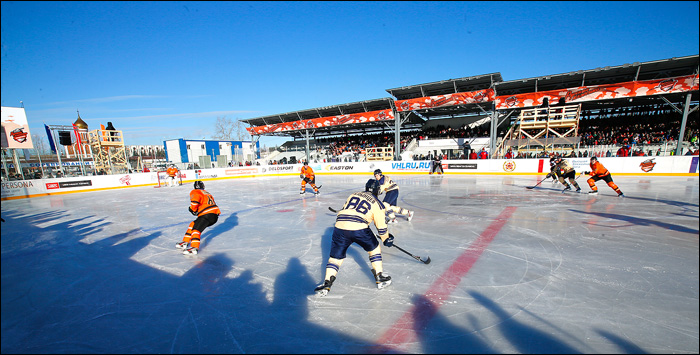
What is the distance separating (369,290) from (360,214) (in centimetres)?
96

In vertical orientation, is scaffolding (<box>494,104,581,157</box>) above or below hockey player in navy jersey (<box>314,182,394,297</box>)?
above

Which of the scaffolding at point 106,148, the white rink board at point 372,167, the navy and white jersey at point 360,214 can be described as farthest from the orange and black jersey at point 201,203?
the scaffolding at point 106,148

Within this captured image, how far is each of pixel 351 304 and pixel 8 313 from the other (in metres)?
2.61

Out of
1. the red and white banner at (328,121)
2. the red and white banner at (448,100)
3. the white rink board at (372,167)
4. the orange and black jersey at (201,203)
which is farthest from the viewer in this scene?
the red and white banner at (328,121)

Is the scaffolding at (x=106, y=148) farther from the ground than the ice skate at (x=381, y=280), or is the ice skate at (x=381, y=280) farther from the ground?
the scaffolding at (x=106, y=148)

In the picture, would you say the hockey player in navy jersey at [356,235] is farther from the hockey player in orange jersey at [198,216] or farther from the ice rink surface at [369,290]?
the hockey player in orange jersey at [198,216]

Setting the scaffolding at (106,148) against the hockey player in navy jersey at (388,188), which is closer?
the hockey player in navy jersey at (388,188)

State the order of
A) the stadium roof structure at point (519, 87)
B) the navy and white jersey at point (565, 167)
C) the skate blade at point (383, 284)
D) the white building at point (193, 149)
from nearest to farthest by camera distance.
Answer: the skate blade at point (383, 284) → the navy and white jersey at point (565, 167) → the stadium roof structure at point (519, 87) → the white building at point (193, 149)

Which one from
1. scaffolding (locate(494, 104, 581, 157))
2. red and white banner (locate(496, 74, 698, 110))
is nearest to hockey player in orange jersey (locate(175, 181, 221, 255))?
scaffolding (locate(494, 104, 581, 157))

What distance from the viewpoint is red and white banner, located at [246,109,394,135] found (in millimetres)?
25547

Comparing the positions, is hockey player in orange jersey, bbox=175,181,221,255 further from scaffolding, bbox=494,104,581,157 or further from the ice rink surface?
scaffolding, bbox=494,104,581,157

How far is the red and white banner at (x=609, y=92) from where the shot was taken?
16094 millimetres

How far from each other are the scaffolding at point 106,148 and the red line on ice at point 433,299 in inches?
878

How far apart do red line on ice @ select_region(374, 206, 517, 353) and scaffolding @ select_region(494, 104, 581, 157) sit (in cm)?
1618
